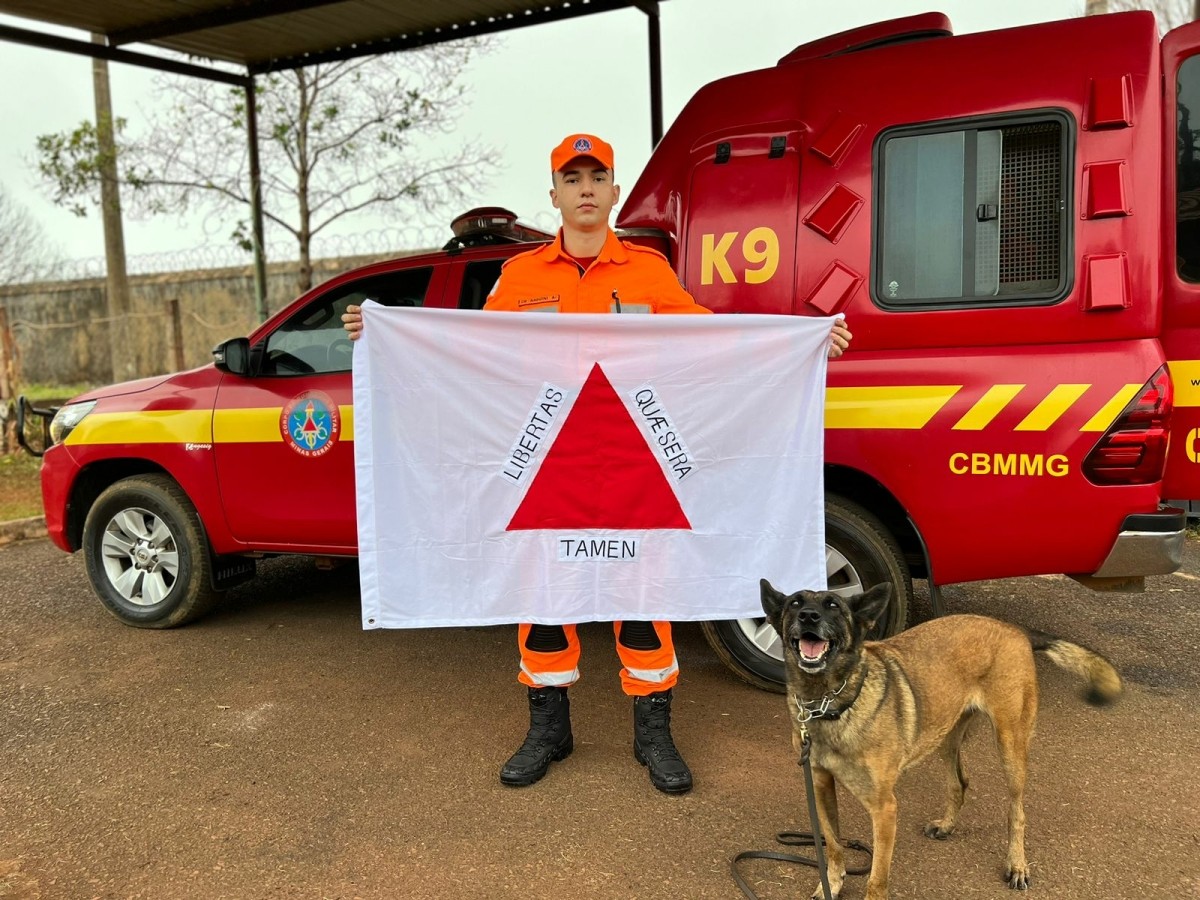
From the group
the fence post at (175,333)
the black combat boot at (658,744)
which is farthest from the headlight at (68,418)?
the fence post at (175,333)

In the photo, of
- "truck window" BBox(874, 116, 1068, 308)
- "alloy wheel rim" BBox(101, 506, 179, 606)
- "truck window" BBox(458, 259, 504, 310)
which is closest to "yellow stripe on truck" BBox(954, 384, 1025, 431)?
"truck window" BBox(874, 116, 1068, 308)

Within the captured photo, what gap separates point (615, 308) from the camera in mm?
3420

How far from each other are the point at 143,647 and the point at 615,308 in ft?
Answer: 10.7

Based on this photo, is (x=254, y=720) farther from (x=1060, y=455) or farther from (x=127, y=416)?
(x=1060, y=455)

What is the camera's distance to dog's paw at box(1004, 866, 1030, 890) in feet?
8.67

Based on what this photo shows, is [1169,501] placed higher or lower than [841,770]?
higher

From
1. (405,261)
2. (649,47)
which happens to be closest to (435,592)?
(405,261)

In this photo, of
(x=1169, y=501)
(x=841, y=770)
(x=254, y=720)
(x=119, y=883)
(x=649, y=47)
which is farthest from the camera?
(x=649, y=47)

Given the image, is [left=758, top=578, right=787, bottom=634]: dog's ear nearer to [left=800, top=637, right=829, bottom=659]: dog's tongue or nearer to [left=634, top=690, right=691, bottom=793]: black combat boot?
[left=800, top=637, right=829, bottom=659]: dog's tongue

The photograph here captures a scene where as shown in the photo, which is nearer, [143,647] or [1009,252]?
[1009,252]

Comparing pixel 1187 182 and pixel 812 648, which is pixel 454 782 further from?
pixel 1187 182

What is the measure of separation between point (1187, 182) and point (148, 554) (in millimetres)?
5224

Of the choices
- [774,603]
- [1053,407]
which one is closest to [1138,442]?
[1053,407]

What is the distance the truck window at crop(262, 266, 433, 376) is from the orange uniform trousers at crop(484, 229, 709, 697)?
4.25 feet
